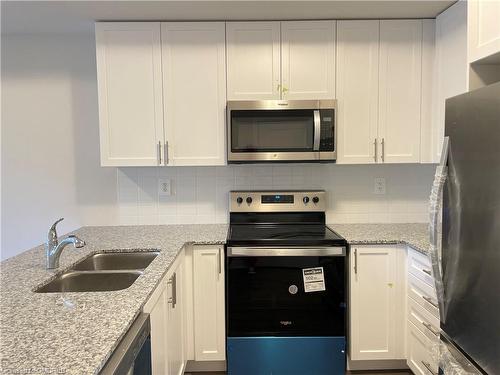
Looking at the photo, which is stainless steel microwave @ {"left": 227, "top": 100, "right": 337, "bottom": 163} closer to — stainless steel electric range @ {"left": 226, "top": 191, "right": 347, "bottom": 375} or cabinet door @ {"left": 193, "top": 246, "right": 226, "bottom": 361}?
stainless steel electric range @ {"left": 226, "top": 191, "right": 347, "bottom": 375}

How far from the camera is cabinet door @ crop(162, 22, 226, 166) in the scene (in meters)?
2.30

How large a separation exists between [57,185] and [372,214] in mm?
2451

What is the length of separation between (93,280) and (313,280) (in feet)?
4.00

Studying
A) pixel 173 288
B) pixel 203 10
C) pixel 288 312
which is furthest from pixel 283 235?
pixel 203 10

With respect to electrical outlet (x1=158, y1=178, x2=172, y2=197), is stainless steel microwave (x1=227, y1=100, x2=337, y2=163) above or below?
above

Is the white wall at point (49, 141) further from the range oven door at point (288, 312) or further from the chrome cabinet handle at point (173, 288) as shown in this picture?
the range oven door at point (288, 312)

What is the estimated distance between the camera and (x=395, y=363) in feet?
7.36

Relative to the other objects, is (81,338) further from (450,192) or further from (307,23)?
(307,23)

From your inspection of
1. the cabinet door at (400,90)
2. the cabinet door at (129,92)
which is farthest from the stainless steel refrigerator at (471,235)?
the cabinet door at (129,92)

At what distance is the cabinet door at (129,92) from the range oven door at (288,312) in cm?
98

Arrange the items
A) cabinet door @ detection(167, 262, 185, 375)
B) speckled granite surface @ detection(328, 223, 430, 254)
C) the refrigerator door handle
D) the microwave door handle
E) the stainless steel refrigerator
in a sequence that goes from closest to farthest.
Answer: the stainless steel refrigerator → the refrigerator door handle → cabinet door @ detection(167, 262, 185, 375) → speckled granite surface @ detection(328, 223, 430, 254) → the microwave door handle

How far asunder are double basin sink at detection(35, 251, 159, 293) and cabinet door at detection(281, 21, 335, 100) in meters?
1.41

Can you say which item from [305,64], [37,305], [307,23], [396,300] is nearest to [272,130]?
[305,64]

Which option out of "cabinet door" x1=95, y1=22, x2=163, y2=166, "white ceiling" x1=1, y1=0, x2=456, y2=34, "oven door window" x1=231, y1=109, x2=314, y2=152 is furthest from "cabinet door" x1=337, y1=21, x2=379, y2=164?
"cabinet door" x1=95, y1=22, x2=163, y2=166
